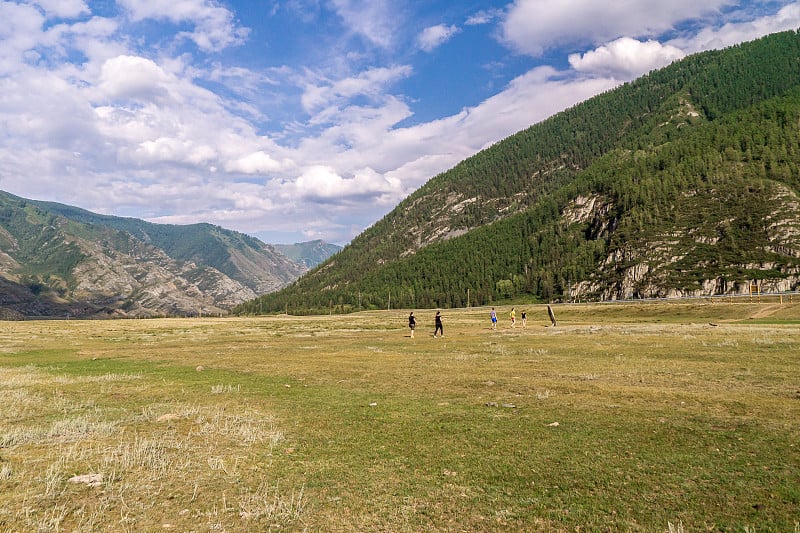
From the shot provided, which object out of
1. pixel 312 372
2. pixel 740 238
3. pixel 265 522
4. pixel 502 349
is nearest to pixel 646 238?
pixel 740 238

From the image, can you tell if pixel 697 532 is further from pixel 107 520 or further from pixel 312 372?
pixel 312 372

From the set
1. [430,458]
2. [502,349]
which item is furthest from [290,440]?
[502,349]

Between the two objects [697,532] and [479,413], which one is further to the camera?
[479,413]

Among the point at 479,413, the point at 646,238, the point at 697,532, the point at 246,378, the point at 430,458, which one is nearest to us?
the point at 697,532

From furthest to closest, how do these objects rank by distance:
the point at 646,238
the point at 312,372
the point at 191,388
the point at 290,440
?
the point at 646,238 → the point at 312,372 → the point at 191,388 → the point at 290,440

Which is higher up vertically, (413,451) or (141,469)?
(141,469)

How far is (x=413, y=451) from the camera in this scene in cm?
1149

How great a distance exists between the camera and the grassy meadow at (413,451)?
7980 mm

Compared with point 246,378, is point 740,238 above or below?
above

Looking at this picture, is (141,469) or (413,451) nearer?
(141,469)

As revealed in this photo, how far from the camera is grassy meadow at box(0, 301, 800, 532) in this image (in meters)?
7.98

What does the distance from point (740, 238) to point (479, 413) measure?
7845 inches

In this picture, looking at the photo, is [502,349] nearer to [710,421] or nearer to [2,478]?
[710,421]

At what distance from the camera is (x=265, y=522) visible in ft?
25.7
